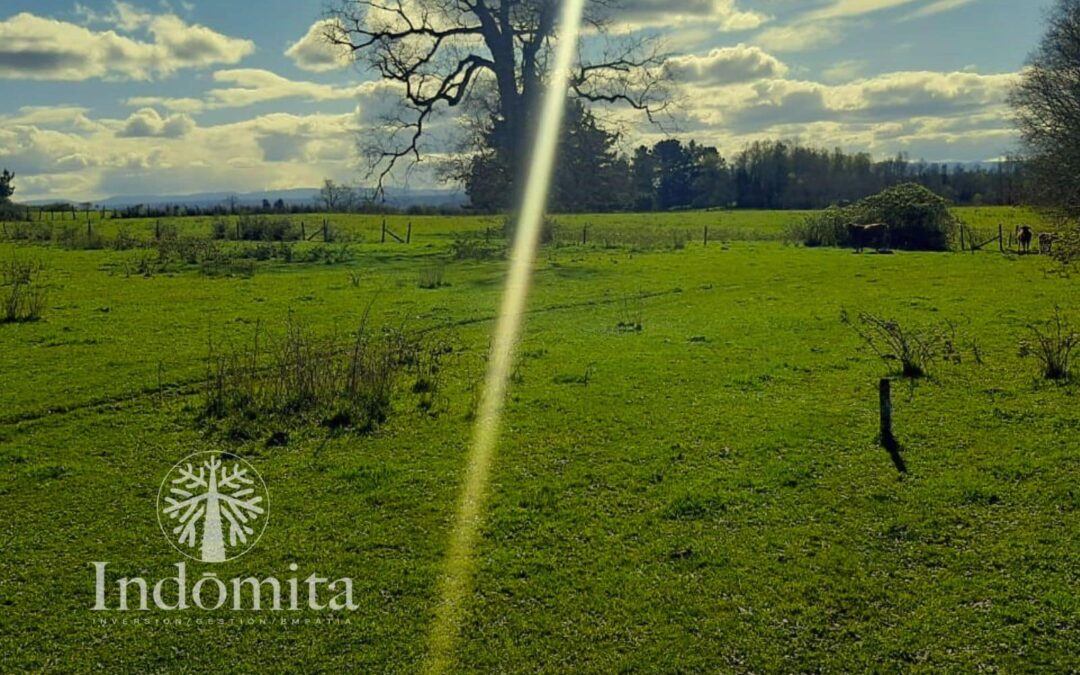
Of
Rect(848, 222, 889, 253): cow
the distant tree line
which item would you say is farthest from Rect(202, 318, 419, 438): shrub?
the distant tree line

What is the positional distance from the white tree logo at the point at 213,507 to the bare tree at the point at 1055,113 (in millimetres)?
45893

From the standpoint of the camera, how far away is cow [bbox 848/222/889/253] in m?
44.0

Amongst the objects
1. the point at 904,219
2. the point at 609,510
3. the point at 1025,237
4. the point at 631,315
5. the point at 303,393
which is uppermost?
the point at 904,219

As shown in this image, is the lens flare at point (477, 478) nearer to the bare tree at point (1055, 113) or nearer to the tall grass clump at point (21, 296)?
the tall grass clump at point (21, 296)

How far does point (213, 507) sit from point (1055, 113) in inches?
2055

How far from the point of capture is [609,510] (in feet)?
25.7

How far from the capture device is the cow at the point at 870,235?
44.0 meters

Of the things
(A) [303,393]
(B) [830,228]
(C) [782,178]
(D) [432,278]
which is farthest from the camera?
(C) [782,178]

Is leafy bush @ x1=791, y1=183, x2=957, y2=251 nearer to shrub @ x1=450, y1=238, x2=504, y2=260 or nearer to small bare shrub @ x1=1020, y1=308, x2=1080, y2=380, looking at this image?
shrub @ x1=450, y1=238, x2=504, y2=260

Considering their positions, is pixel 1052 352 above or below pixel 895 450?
above

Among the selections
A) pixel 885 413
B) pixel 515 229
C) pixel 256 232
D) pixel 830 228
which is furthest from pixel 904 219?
pixel 885 413

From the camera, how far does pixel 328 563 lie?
6656 mm

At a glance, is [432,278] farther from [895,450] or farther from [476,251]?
[895,450]

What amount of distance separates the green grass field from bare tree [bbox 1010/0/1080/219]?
1311 inches
